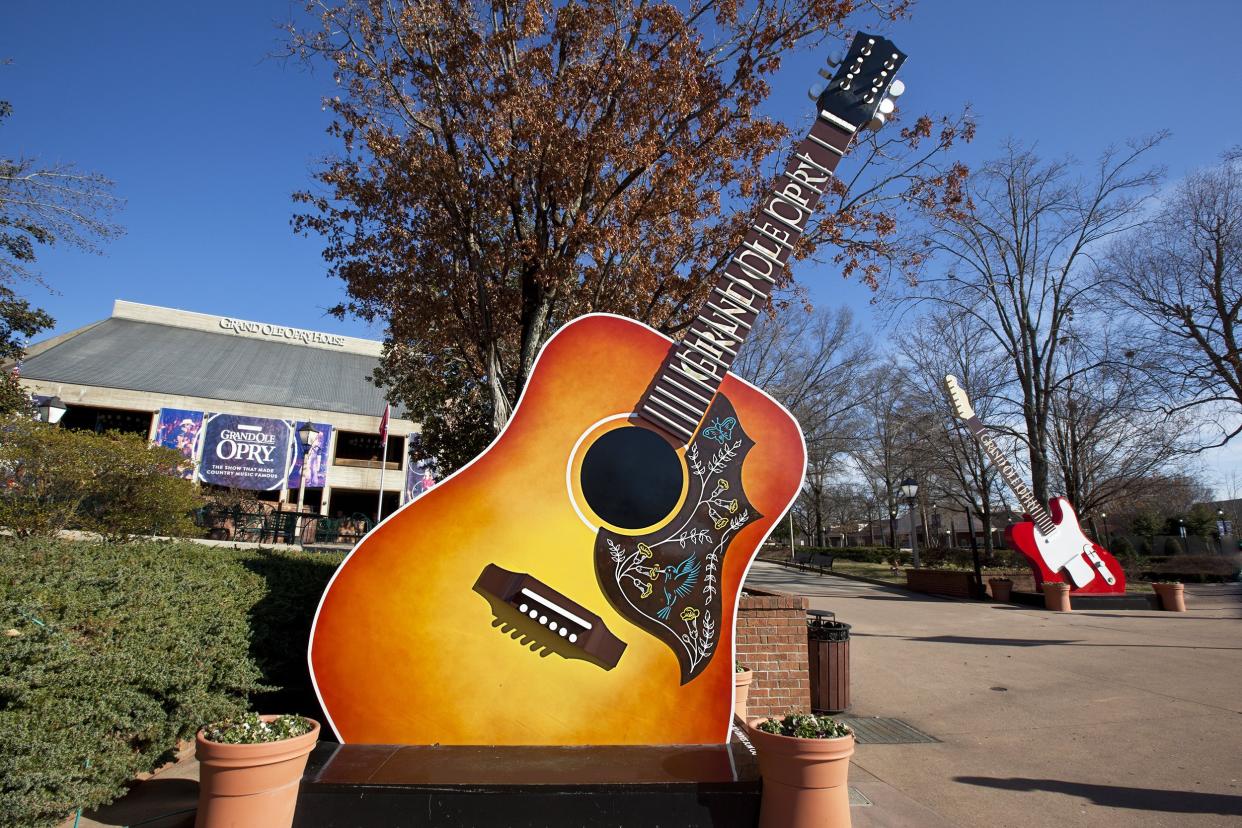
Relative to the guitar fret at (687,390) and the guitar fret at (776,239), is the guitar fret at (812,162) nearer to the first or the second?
the guitar fret at (776,239)

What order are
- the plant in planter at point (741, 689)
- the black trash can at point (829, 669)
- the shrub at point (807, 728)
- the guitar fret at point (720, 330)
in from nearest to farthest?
the shrub at point (807, 728) < the guitar fret at point (720, 330) < the plant in planter at point (741, 689) < the black trash can at point (829, 669)

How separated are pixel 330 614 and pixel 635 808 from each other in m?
2.13

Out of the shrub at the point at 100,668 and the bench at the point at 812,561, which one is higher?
the shrub at the point at 100,668

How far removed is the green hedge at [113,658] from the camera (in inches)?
112

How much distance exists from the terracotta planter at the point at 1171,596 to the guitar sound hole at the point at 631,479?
55.3 feet

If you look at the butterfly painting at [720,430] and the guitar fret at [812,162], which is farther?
the guitar fret at [812,162]

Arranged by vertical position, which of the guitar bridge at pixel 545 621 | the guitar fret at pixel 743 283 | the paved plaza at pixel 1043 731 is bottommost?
the paved plaza at pixel 1043 731

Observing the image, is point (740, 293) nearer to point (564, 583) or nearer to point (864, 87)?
point (864, 87)

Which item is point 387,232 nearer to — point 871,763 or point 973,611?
point 871,763

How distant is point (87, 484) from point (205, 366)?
31.8 meters

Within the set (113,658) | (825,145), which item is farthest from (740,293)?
(113,658)

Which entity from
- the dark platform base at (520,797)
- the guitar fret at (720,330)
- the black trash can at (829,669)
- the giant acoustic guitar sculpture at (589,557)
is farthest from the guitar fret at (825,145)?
the black trash can at (829,669)

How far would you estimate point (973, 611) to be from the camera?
49.5ft

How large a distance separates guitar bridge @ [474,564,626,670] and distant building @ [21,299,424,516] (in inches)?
1250
